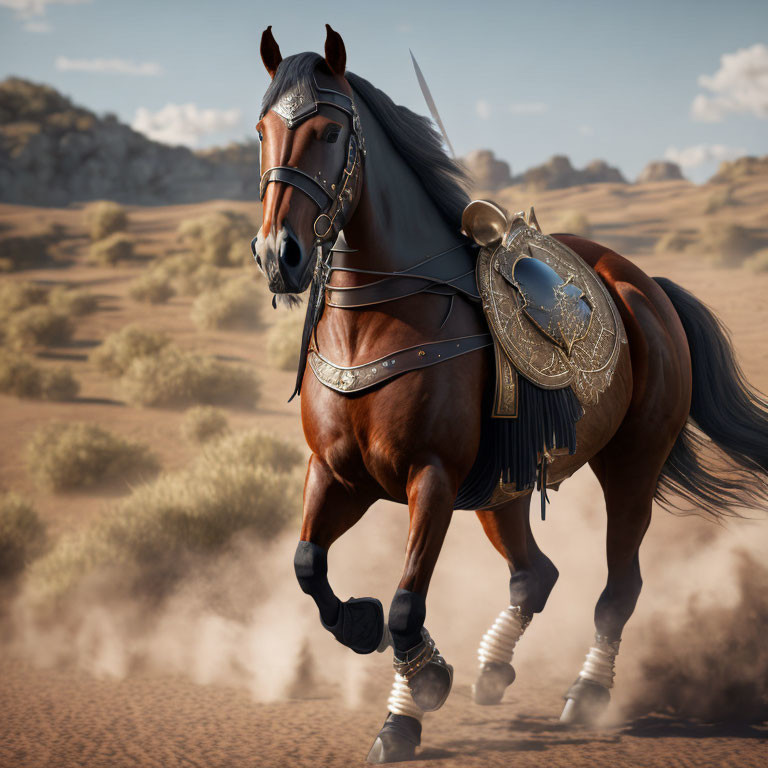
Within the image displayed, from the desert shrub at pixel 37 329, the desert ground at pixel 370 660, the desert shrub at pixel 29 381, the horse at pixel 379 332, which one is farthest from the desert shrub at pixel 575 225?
the horse at pixel 379 332

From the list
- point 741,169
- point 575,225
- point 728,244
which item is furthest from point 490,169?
point 728,244

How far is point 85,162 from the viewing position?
122 ft

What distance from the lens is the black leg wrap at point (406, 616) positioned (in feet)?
10.7

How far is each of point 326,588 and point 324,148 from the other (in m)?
1.76

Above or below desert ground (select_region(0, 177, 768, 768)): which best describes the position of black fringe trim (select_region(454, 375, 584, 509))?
above

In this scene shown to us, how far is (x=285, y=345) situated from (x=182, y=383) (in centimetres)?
263

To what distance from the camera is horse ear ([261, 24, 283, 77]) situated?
3.29 metres

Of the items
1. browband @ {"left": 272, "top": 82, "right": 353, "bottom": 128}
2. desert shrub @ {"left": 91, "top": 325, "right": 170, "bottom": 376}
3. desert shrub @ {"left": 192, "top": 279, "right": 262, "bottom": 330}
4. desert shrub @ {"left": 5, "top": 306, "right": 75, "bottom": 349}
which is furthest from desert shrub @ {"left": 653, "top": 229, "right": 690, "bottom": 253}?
browband @ {"left": 272, "top": 82, "right": 353, "bottom": 128}

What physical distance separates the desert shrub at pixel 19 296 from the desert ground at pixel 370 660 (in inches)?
406

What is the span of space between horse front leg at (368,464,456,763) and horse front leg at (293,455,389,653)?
0.54 feet

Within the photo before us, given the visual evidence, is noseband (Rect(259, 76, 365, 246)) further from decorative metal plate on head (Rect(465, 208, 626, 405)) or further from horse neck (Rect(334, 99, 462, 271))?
decorative metal plate on head (Rect(465, 208, 626, 405))

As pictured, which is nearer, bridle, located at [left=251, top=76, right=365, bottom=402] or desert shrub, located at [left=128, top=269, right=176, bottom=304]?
bridle, located at [left=251, top=76, right=365, bottom=402]

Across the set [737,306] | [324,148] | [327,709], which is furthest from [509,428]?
[737,306]

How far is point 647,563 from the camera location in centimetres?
678
